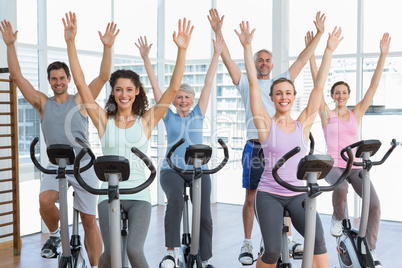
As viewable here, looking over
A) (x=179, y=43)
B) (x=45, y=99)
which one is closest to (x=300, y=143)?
(x=179, y=43)

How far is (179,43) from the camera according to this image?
310 cm

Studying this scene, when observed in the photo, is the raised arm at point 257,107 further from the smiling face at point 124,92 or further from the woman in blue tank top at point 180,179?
the smiling face at point 124,92

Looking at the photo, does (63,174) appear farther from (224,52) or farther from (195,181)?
(224,52)

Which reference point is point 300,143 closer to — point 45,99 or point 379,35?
point 45,99

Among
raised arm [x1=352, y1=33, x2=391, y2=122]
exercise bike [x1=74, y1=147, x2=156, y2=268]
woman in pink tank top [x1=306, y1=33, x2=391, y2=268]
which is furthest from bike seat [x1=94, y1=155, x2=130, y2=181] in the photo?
raised arm [x1=352, y1=33, x2=391, y2=122]

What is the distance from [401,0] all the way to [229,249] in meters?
3.89

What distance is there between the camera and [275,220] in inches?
117

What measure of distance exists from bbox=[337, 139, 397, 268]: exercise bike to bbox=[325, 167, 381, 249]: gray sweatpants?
0.14m

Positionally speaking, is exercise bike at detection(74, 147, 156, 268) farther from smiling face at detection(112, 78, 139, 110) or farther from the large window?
the large window

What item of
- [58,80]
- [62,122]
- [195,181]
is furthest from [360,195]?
[58,80]

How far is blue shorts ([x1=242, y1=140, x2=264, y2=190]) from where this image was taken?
419cm

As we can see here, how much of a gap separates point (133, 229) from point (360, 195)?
7.04ft

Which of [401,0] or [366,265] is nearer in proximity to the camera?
[366,265]

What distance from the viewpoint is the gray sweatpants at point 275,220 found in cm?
295
